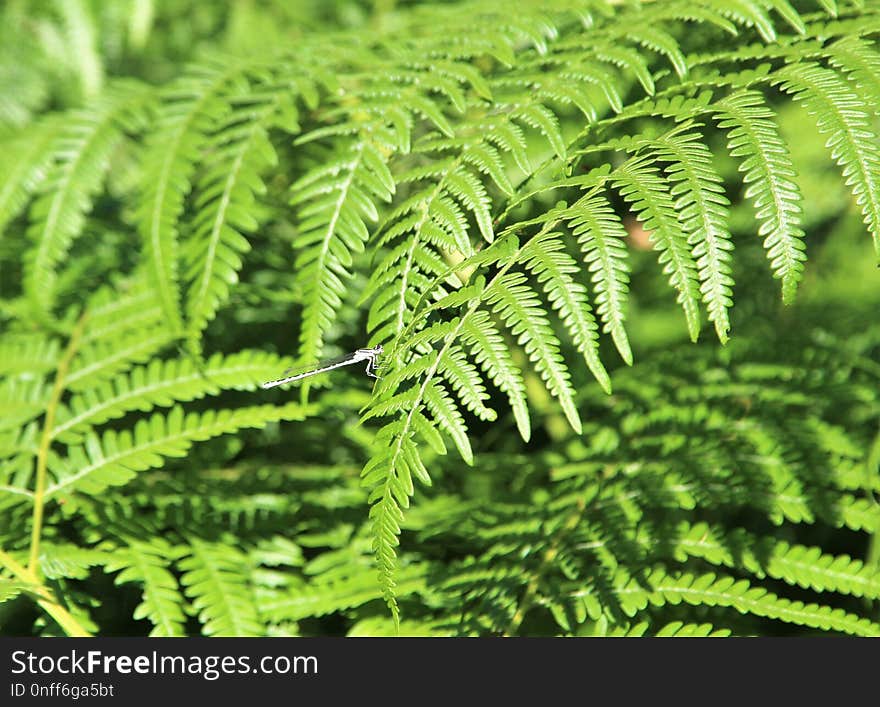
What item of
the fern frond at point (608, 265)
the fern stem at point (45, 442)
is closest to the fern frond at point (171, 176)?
the fern stem at point (45, 442)

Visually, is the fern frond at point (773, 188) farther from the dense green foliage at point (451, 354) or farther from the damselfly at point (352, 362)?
the damselfly at point (352, 362)

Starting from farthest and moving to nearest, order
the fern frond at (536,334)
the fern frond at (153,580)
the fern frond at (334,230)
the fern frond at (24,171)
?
the fern frond at (24,171) → the fern frond at (153,580) → the fern frond at (334,230) → the fern frond at (536,334)

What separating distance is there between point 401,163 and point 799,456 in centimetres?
114

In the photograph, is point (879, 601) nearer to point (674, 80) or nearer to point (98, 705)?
point (674, 80)

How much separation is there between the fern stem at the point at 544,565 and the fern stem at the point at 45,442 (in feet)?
2.67

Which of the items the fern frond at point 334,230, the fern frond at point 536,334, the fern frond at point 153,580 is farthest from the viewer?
the fern frond at point 153,580

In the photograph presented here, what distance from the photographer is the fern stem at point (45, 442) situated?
1.37 m

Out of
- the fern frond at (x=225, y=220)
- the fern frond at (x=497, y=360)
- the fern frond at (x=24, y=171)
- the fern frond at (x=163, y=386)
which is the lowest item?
the fern frond at (x=497, y=360)

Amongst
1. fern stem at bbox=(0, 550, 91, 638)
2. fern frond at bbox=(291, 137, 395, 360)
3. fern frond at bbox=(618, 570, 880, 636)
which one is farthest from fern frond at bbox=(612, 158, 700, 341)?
fern stem at bbox=(0, 550, 91, 638)

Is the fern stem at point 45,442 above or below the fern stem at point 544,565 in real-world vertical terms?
above

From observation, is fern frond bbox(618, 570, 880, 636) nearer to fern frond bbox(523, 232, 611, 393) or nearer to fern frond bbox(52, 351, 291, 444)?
fern frond bbox(523, 232, 611, 393)

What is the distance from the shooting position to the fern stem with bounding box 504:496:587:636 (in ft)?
4.64

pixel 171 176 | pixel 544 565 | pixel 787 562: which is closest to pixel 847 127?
pixel 787 562

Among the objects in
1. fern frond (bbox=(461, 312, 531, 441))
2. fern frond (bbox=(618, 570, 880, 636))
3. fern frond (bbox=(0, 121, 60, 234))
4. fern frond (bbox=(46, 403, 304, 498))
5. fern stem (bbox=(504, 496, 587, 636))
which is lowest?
fern frond (bbox=(618, 570, 880, 636))
